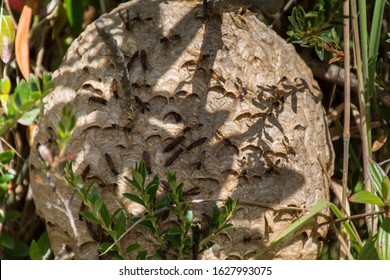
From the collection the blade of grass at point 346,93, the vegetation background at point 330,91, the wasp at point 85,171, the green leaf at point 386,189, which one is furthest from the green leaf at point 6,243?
the green leaf at point 386,189

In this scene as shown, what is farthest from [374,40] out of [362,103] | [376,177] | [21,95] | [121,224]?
[21,95]

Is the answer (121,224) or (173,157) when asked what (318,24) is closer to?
(173,157)

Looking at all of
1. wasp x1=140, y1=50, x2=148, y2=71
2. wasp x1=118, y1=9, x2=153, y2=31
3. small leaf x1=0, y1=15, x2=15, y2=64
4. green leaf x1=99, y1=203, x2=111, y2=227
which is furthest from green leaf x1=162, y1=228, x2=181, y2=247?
small leaf x1=0, y1=15, x2=15, y2=64

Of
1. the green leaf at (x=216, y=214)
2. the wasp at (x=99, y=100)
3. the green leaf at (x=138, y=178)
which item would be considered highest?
the wasp at (x=99, y=100)

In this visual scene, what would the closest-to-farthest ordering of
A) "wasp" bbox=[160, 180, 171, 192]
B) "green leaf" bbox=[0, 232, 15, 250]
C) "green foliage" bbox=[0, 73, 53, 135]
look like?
1. "green foliage" bbox=[0, 73, 53, 135]
2. "wasp" bbox=[160, 180, 171, 192]
3. "green leaf" bbox=[0, 232, 15, 250]

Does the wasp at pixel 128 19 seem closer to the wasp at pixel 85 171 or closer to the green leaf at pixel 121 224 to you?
the wasp at pixel 85 171

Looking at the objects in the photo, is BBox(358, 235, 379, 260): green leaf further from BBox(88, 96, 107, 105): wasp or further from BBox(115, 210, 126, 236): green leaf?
BBox(88, 96, 107, 105): wasp
